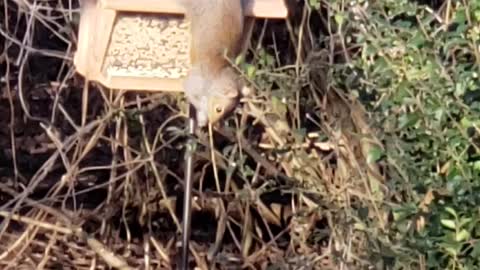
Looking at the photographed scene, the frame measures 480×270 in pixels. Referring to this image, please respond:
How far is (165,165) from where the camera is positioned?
566cm

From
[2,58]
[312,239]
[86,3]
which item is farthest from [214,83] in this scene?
[2,58]

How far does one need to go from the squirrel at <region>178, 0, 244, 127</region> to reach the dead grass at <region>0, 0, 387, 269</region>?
1.66 ft

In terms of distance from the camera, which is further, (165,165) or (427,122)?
(165,165)

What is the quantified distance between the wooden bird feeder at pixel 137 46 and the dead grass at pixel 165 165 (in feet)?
1.64

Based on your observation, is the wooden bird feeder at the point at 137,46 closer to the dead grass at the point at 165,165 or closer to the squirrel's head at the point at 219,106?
the squirrel's head at the point at 219,106

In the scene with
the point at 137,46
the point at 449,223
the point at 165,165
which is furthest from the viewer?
the point at 165,165

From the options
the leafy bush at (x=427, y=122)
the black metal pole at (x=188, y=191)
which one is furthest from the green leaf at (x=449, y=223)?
the black metal pole at (x=188, y=191)

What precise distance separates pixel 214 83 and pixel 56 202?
210 centimetres

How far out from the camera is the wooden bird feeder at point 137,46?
151 inches

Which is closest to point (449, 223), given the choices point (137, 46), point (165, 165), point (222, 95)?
point (222, 95)

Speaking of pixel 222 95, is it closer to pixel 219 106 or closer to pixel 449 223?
pixel 219 106

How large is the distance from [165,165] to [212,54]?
1884mm

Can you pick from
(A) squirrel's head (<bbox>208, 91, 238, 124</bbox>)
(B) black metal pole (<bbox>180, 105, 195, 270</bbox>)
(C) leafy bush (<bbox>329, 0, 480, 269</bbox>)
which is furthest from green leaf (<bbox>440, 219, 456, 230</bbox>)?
(B) black metal pole (<bbox>180, 105, 195, 270</bbox>)

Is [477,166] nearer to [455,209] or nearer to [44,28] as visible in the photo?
[455,209]
